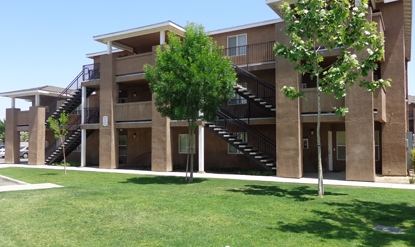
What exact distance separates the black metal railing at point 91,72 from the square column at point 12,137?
918 centimetres

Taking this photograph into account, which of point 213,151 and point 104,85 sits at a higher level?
point 104,85

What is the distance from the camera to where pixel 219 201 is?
428 inches

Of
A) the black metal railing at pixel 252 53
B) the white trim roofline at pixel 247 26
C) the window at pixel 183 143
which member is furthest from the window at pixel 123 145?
the white trim roofline at pixel 247 26

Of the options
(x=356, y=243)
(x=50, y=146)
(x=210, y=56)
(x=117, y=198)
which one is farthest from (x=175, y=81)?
(x=50, y=146)

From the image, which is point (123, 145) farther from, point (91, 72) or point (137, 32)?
point (137, 32)

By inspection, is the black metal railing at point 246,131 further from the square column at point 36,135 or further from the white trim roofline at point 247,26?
the square column at point 36,135

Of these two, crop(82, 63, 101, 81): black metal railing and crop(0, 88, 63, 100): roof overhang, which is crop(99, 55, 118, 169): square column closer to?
crop(82, 63, 101, 81): black metal railing

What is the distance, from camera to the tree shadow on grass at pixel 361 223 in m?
7.00

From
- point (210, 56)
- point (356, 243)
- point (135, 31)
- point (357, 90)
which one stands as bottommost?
point (356, 243)

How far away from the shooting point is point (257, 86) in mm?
21062

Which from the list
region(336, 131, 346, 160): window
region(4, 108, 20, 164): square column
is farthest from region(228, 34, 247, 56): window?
region(4, 108, 20, 164): square column

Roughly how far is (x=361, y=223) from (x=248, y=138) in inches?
519

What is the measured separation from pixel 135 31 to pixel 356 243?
19.8 meters

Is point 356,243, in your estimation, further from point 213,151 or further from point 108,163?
point 108,163
